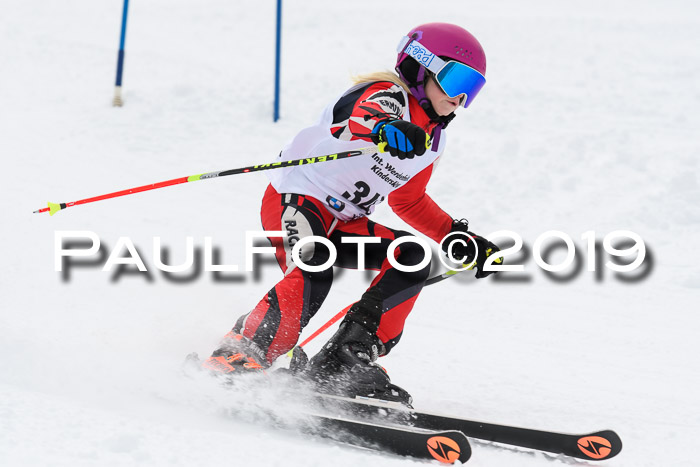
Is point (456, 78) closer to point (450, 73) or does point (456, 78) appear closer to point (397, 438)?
point (450, 73)

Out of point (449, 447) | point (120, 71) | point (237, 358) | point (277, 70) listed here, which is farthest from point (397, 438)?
point (120, 71)

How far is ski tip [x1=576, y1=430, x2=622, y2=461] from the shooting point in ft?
8.83

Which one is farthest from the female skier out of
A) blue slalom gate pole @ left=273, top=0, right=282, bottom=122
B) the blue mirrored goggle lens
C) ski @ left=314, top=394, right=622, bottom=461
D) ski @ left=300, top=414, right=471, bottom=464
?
blue slalom gate pole @ left=273, top=0, right=282, bottom=122

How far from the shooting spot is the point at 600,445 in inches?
107

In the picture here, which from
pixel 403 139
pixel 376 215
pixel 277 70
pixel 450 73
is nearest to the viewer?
pixel 403 139

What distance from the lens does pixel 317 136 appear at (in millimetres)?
3238

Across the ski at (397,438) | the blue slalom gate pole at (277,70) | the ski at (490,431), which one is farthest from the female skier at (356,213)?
the blue slalom gate pole at (277,70)

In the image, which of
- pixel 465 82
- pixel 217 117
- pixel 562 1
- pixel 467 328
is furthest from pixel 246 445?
pixel 562 1

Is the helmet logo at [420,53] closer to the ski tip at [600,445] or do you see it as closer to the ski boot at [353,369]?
the ski boot at [353,369]

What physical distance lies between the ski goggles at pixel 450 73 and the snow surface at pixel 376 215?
1.46 metres

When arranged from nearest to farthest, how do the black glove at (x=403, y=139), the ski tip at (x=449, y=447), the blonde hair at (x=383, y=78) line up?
1. the ski tip at (x=449, y=447)
2. the black glove at (x=403, y=139)
3. the blonde hair at (x=383, y=78)

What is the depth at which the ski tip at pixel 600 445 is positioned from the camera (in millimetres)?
2691

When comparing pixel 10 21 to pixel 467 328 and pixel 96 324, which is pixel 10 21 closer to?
pixel 96 324

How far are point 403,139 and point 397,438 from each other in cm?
109
